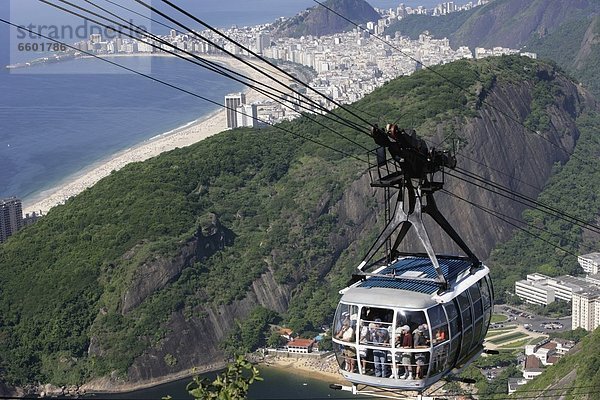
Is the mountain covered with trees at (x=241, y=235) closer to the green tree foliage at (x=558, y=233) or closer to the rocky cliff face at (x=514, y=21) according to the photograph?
the green tree foliage at (x=558, y=233)

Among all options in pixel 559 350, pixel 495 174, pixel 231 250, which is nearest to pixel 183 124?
pixel 495 174

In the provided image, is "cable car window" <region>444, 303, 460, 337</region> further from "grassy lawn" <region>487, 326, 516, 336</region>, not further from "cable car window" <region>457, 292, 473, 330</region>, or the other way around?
"grassy lawn" <region>487, 326, 516, 336</region>

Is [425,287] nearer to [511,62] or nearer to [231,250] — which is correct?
[231,250]

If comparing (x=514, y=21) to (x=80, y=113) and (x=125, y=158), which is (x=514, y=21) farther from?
(x=125, y=158)

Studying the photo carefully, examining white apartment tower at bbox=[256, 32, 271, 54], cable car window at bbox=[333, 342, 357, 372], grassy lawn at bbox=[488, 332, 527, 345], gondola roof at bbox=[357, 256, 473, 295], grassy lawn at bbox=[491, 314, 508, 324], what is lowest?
grassy lawn at bbox=[491, 314, 508, 324]

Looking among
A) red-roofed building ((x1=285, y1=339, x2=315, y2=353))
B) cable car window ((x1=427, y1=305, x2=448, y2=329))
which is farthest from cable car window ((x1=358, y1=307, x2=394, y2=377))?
red-roofed building ((x1=285, y1=339, x2=315, y2=353))

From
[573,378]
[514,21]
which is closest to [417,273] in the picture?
[573,378]
